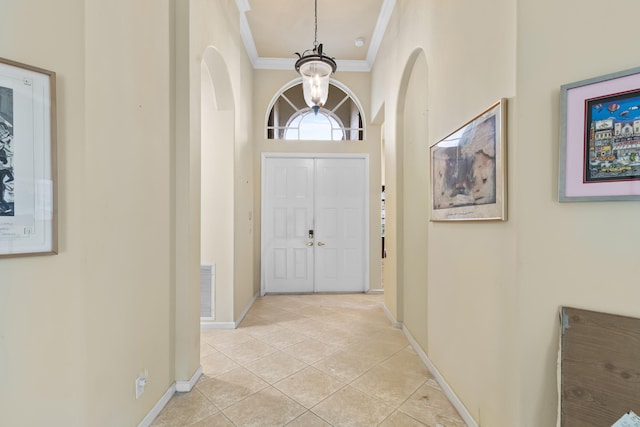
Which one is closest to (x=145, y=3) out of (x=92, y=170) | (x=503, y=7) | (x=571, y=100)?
(x=92, y=170)

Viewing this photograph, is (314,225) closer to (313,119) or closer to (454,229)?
(313,119)

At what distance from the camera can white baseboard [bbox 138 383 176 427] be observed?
1.81m

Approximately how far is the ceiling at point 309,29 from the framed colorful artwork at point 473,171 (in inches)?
91.9

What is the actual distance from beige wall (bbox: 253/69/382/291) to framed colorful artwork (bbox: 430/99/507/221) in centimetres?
262

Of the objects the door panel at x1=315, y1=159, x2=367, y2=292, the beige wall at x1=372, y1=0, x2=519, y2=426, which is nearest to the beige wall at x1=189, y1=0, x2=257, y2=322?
the door panel at x1=315, y1=159, x2=367, y2=292

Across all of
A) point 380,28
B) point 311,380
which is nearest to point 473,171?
point 311,380

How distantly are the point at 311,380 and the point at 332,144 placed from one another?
11.7ft

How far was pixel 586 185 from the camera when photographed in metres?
1.21

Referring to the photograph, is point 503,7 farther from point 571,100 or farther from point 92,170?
point 92,170

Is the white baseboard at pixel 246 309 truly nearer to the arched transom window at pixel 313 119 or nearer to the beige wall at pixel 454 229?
the beige wall at pixel 454 229

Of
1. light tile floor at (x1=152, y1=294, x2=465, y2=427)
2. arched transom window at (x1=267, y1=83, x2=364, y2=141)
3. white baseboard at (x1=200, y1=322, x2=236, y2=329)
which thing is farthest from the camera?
arched transom window at (x1=267, y1=83, x2=364, y2=141)

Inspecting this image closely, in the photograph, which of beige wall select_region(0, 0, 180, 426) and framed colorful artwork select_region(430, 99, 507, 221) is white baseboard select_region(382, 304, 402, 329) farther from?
beige wall select_region(0, 0, 180, 426)

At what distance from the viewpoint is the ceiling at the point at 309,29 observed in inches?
138

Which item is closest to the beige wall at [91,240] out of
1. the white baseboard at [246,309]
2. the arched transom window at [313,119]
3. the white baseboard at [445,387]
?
the white baseboard at [246,309]
